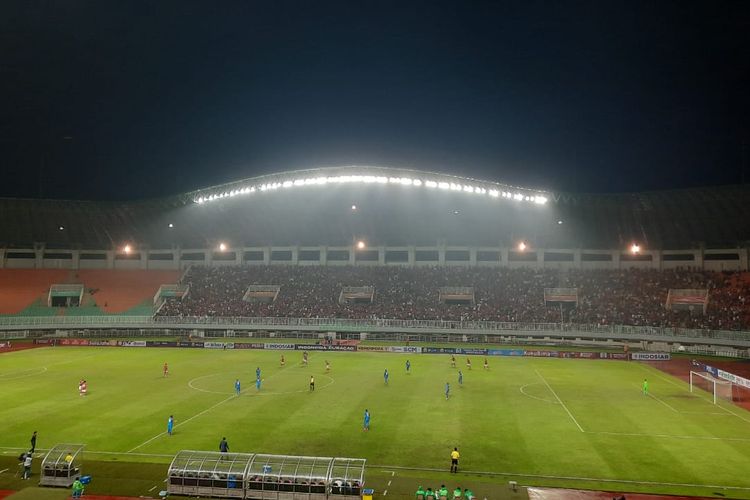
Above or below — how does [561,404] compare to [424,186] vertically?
below

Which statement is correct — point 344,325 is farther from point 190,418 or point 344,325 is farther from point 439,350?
point 190,418

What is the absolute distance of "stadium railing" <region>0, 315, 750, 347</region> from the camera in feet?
204

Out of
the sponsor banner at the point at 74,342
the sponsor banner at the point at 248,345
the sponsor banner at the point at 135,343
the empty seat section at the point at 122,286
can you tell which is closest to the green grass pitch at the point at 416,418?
the sponsor banner at the point at 248,345

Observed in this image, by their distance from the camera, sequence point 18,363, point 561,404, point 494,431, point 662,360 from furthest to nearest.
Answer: point 662,360, point 18,363, point 561,404, point 494,431

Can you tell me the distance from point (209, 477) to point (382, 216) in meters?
58.3

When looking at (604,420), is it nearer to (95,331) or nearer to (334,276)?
(334,276)

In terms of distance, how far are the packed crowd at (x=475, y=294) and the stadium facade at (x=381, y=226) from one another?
3.71m

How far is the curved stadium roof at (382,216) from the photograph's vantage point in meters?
66.6

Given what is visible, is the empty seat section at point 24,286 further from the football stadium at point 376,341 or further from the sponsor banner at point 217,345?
the sponsor banner at point 217,345

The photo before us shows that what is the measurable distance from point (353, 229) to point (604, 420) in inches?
2132

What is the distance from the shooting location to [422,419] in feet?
103

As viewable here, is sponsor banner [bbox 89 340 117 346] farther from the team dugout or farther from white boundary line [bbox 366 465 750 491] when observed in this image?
white boundary line [bbox 366 465 750 491]

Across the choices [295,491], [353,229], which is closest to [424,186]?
[353,229]

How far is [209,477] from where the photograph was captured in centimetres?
2034
